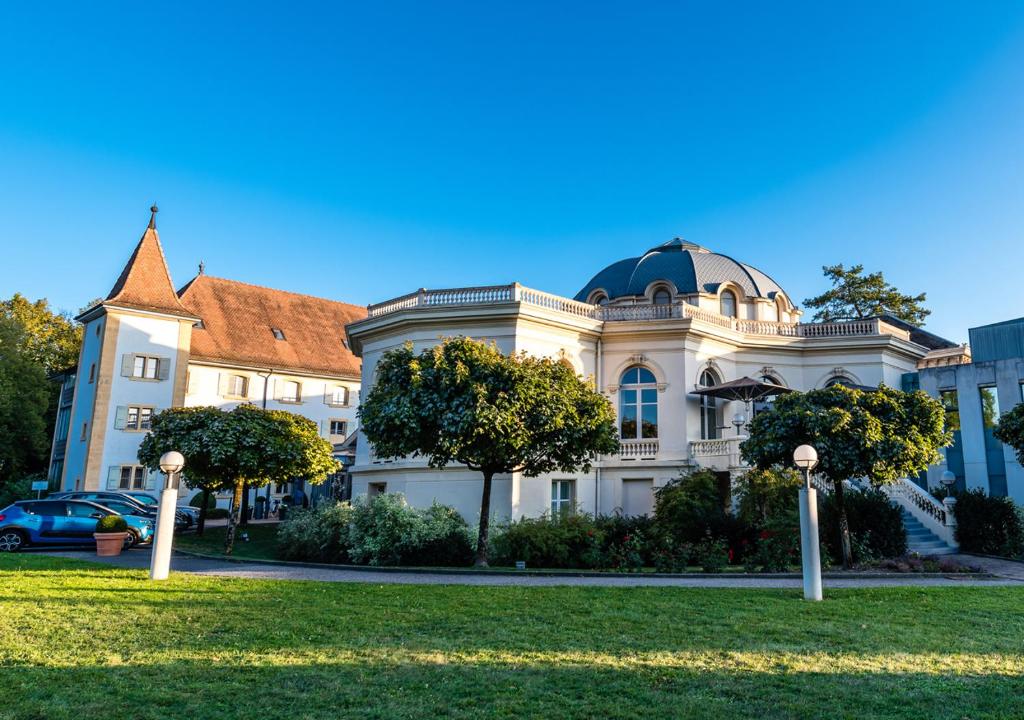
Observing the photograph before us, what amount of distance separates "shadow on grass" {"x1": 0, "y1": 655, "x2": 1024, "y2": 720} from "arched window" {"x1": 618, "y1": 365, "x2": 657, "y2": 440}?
1899cm

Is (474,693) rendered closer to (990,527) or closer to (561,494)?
(561,494)

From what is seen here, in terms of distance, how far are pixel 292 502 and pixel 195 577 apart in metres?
25.7

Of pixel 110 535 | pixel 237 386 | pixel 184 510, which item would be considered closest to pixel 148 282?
pixel 237 386

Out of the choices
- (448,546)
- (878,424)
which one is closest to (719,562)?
(878,424)

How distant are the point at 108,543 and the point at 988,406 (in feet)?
88.3

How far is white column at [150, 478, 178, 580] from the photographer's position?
13.9 meters

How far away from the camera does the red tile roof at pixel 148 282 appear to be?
135 feet

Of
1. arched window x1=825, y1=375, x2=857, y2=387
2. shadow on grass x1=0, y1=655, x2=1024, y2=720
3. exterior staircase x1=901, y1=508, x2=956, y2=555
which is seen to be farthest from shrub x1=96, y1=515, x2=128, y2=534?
arched window x1=825, y1=375, x2=857, y2=387

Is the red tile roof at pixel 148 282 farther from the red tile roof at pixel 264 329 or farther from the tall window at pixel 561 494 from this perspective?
the tall window at pixel 561 494

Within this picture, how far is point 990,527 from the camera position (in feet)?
68.4

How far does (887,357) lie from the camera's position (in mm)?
28781

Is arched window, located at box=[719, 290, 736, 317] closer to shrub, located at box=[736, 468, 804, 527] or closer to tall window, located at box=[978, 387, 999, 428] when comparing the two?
tall window, located at box=[978, 387, 999, 428]

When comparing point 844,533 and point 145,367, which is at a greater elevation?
point 145,367

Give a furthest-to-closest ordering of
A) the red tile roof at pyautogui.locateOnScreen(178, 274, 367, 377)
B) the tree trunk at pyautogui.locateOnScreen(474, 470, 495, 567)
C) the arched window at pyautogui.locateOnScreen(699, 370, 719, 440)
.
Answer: the red tile roof at pyautogui.locateOnScreen(178, 274, 367, 377) < the arched window at pyautogui.locateOnScreen(699, 370, 719, 440) < the tree trunk at pyautogui.locateOnScreen(474, 470, 495, 567)
